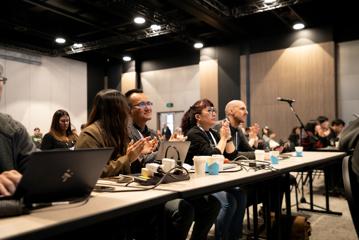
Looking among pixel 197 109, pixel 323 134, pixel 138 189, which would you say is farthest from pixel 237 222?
pixel 323 134

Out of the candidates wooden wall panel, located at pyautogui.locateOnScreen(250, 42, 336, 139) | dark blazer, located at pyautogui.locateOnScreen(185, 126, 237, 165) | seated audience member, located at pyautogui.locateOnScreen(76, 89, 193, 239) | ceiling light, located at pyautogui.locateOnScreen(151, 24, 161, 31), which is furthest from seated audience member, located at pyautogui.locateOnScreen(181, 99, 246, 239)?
wooden wall panel, located at pyautogui.locateOnScreen(250, 42, 336, 139)

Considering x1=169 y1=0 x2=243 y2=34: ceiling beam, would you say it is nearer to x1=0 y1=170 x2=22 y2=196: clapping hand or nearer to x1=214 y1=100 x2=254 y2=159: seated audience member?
x1=214 y1=100 x2=254 y2=159: seated audience member

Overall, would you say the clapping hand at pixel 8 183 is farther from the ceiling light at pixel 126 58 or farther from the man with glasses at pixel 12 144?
the ceiling light at pixel 126 58

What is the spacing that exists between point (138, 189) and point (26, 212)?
506 millimetres

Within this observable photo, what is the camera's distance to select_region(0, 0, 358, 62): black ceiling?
7062mm

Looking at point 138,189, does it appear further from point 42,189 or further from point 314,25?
point 314,25

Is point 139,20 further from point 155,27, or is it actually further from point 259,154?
point 259,154

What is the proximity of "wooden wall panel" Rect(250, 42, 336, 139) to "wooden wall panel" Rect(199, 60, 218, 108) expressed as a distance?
101 cm

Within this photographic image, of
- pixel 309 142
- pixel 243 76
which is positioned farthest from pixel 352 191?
pixel 243 76

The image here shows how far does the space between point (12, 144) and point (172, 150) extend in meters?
0.90

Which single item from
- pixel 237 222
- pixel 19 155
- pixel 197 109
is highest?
pixel 197 109

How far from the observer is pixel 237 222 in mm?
2578

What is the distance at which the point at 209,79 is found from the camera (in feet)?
31.9

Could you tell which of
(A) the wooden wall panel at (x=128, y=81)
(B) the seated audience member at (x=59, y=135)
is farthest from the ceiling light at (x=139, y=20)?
(B) the seated audience member at (x=59, y=135)
